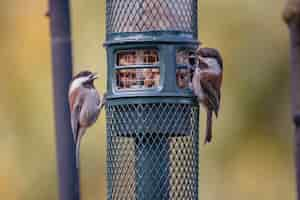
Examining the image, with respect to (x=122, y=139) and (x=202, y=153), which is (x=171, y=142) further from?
(x=202, y=153)

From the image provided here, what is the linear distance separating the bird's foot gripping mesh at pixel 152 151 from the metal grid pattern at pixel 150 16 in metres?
0.32

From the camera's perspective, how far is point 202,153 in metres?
6.40

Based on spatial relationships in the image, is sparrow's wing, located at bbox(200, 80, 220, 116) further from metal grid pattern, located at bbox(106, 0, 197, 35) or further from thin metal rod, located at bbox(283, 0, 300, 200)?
thin metal rod, located at bbox(283, 0, 300, 200)

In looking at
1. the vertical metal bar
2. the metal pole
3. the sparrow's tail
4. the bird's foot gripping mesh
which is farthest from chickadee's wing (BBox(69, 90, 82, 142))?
the vertical metal bar

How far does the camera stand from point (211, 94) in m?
4.66

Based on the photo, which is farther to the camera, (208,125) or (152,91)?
(208,125)

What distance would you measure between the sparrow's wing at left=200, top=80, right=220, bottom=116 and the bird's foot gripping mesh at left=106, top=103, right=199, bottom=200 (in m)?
0.09

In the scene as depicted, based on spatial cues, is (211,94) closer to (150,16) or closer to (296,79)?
(150,16)

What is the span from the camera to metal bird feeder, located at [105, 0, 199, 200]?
4359 mm

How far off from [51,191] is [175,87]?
239 cm

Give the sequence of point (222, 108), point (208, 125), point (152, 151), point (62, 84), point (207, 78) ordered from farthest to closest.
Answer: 1. point (222, 108)
2. point (208, 125)
3. point (207, 78)
4. point (152, 151)
5. point (62, 84)

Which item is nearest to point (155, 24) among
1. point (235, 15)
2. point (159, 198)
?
point (159, 198)

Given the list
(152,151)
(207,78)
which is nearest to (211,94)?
(207,78)

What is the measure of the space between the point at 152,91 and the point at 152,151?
0.81 feet
